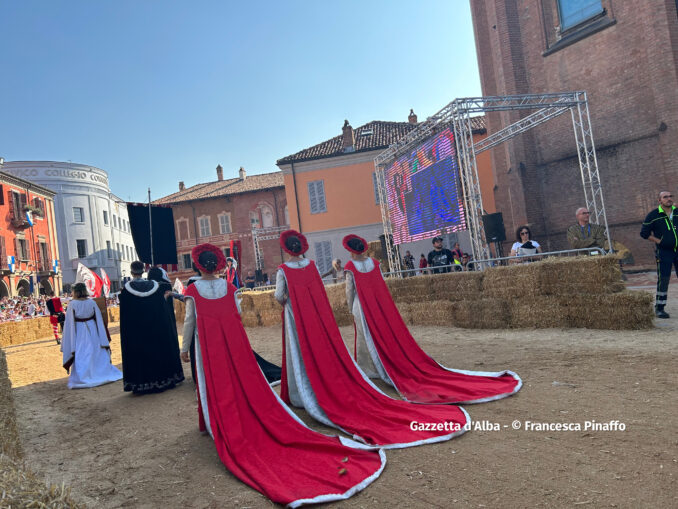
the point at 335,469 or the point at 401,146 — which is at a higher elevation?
the point at 401,146

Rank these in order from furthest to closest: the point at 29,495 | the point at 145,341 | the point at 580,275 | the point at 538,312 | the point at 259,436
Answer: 1. the point at 538,312
2. the point at 580,275
3. the point at 145,341
4. the point at 259,436
5. the point at 29,495

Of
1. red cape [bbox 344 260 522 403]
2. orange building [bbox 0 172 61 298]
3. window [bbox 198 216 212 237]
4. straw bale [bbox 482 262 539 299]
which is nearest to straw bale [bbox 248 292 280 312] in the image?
straw bale [bbox 482 262 539 299]

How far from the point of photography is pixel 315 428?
457 cm

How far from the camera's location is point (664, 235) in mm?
7461

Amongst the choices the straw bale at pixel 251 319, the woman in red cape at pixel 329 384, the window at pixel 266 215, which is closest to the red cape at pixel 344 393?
the woman in red cape at pixel 329 384

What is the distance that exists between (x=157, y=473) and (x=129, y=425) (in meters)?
1.93

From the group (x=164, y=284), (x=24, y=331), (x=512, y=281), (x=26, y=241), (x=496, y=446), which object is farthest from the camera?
(x=26, y=241)

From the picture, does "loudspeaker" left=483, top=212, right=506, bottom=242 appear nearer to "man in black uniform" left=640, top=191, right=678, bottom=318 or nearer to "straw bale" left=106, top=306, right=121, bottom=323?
"man in black uniform" left=640, top=191, right=678, bottom=318

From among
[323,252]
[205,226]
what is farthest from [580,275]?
[205,226]

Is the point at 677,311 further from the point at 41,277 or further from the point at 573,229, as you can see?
the point at 41,277

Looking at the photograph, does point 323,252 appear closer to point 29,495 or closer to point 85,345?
point 85,345

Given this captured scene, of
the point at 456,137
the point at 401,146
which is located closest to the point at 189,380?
the point at 456,137

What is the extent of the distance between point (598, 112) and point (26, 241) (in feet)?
120

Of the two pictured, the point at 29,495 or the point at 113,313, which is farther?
the point at 113,313
